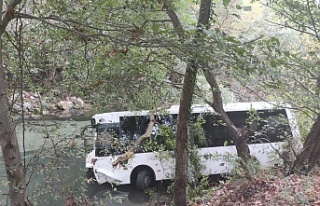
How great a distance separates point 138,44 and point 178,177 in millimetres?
2957

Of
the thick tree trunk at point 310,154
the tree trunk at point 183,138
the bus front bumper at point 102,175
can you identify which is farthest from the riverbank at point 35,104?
the bus front bumper at point 102,175

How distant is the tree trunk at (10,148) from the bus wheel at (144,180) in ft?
18.5

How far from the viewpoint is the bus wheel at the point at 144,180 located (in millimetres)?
8266

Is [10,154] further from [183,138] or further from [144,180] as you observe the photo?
[144,180]

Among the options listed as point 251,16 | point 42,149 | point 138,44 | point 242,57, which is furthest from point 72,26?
point 251,16

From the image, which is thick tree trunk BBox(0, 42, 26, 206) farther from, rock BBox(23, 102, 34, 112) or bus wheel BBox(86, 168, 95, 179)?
bus wheel BBox(86, 168, 95, 179)

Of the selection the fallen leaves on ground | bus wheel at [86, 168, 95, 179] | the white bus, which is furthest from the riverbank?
bus wheel at [86, 168, 95, 179]

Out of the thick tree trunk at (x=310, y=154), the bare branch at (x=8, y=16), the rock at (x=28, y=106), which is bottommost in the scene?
the thick tree trunk at (x=310, y=154)

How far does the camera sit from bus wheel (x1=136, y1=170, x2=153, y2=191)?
8.27 m

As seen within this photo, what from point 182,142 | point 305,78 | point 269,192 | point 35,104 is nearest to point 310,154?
point 269,192

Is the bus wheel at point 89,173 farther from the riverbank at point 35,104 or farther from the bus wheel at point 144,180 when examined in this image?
the riverbank at point 35,104

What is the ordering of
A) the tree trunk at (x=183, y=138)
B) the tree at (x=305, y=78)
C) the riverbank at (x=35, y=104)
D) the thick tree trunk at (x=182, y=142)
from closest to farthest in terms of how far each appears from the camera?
the riverbank at (x=35, y=104), the tree trunk at (x=183, y=138), the thick tree trunk at (x=182, y=142), the tree at (x=305, y=78)

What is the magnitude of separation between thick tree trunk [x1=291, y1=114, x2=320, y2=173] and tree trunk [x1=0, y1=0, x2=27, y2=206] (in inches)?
157

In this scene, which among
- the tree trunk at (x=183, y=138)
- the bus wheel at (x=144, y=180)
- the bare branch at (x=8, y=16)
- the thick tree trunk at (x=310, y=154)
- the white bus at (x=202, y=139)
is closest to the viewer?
the bare branch at (x=8, y=16)
